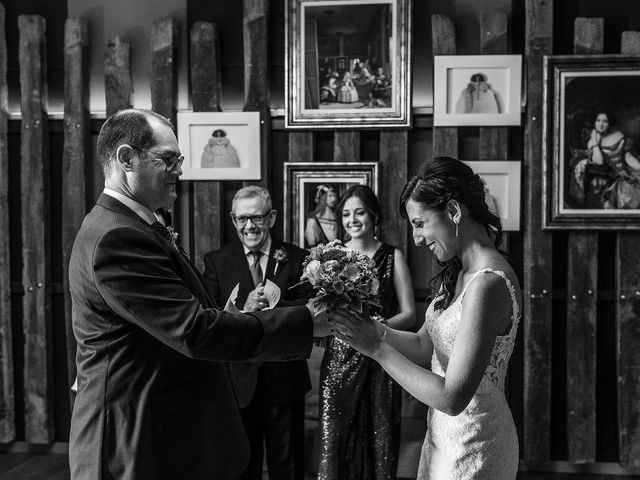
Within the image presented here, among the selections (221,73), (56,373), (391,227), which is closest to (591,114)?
(391,227)

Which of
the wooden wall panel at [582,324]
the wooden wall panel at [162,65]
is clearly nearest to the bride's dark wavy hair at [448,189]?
the wooden wall panel at [582,324]

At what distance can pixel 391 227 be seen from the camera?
445 centimetres

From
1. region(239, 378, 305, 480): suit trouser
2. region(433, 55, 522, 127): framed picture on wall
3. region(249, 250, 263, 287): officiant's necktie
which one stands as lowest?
region(239, 378, 305, 480): suit trouser

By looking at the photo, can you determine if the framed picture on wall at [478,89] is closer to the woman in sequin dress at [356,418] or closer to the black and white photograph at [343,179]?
the black and white photograph at [343,179]

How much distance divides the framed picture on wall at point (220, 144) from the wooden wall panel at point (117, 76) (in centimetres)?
43

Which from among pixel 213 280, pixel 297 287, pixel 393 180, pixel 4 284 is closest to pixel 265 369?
pixel 297 287

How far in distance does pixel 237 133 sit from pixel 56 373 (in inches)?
83.2

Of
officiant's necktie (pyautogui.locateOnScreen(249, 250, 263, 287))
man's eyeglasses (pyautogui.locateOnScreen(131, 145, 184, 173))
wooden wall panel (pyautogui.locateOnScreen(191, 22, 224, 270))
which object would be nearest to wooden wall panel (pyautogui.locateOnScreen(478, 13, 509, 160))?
officiant's necktie (pyautogui.locateOnScreen(249, 250, 263, 287))

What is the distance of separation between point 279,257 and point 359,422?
99 cm

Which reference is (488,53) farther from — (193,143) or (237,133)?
(193,143)

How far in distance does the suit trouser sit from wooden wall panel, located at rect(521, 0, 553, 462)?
1.61 m

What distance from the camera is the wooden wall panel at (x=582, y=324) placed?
169 inches

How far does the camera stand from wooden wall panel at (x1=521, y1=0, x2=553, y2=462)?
4.27 metres

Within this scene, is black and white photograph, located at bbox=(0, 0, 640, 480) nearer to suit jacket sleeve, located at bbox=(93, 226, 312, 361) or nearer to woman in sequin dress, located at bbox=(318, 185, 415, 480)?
woman in sequin dress, located at bbox=(318, 185, 415, 480)
